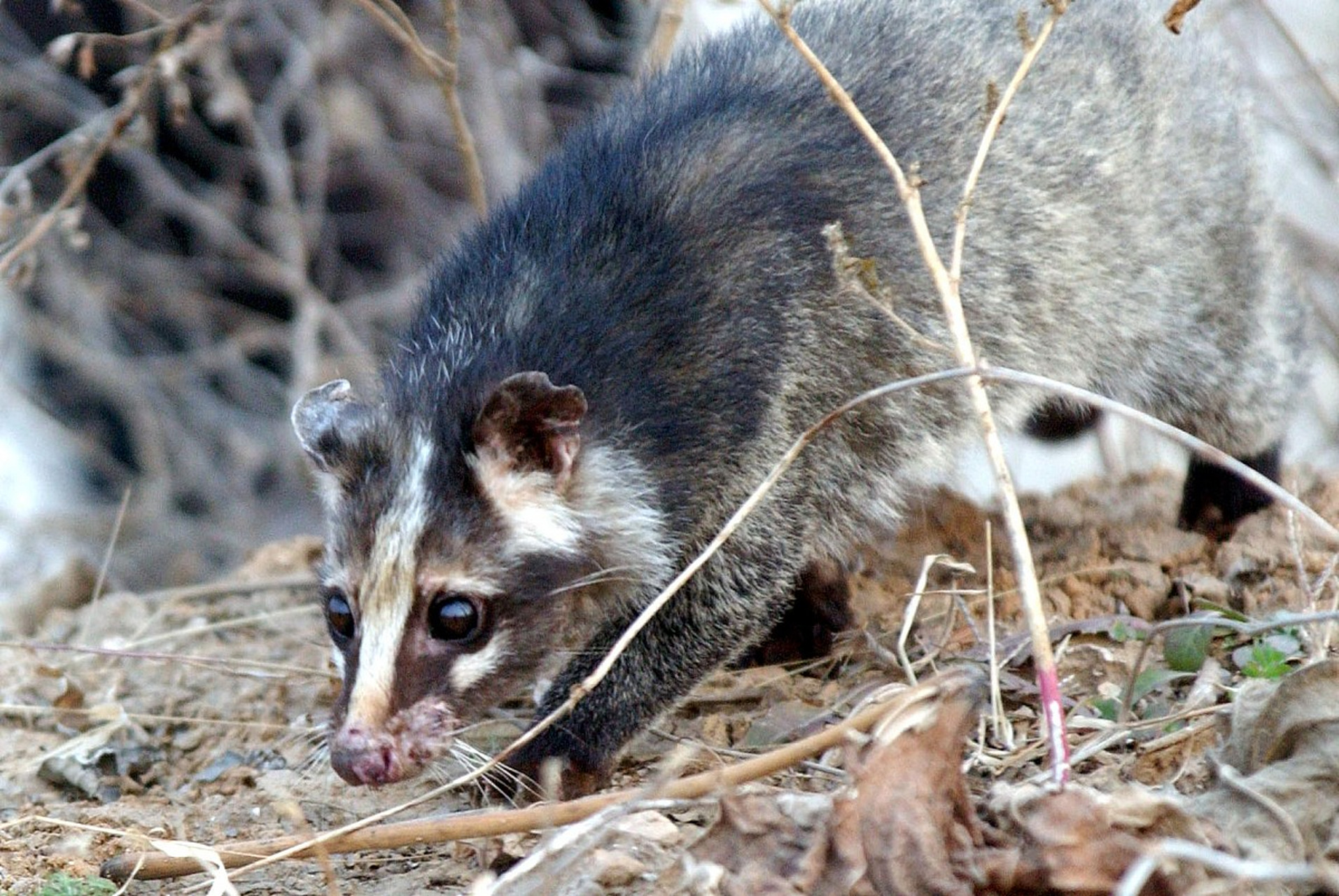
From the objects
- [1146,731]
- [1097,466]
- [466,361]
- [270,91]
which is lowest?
[1097,466]

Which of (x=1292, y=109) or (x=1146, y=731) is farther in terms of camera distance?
(x=1292, y=109)

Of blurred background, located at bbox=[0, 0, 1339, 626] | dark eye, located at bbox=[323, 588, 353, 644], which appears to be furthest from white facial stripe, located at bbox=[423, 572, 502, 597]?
blurred background, located at bbox=[0, 0, 1339, 626]

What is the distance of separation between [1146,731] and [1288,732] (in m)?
0.69

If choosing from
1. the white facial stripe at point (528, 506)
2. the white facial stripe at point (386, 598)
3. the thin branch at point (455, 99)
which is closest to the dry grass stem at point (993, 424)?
the white facial stripe at point (528, 506)

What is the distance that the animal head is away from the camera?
13.0 ft

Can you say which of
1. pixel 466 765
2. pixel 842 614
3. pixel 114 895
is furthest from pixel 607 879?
pixel 842 614

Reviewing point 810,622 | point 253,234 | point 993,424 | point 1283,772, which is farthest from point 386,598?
point 253,234

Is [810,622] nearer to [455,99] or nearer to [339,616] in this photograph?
[339,616]

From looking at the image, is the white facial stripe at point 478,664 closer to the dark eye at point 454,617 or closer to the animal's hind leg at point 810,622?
the dark eye at point 454,617

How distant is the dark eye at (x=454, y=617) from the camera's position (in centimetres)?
405

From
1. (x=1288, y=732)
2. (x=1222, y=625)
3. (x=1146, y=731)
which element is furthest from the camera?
(x=1146, y=731)

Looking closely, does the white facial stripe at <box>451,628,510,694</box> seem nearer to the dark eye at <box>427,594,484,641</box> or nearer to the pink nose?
the dark eye at <box>427,594,484,641</box>

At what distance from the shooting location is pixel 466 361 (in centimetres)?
440

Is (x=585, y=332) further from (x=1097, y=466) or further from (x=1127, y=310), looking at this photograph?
(x=1097, y=466)
